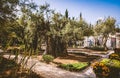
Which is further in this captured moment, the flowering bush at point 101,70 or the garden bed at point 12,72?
the flowering bush at point 101,70

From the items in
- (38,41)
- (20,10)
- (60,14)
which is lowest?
(38,41)

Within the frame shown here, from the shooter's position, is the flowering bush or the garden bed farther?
the flowering bush

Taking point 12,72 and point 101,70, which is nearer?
point 12,72

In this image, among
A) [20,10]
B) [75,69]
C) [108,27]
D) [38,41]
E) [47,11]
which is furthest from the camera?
[108,27]

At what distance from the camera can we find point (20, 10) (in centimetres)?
1457

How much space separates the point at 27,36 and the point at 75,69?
14.0 m

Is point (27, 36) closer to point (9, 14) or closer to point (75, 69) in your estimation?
point (75, 69)

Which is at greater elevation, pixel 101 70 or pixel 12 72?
pixel 12 72

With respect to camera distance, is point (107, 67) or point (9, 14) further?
point (107, 67)

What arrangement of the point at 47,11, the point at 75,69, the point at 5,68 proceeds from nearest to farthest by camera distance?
1. the point at 5,68
2. the point at 75,69
3. the point at 47,11

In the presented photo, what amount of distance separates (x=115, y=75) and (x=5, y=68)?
330 inches

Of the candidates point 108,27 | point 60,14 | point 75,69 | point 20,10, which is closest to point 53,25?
point 60,14

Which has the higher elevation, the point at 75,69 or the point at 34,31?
the point at 34,31

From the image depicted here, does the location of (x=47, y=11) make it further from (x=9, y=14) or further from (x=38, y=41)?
(x=9, y=14)
